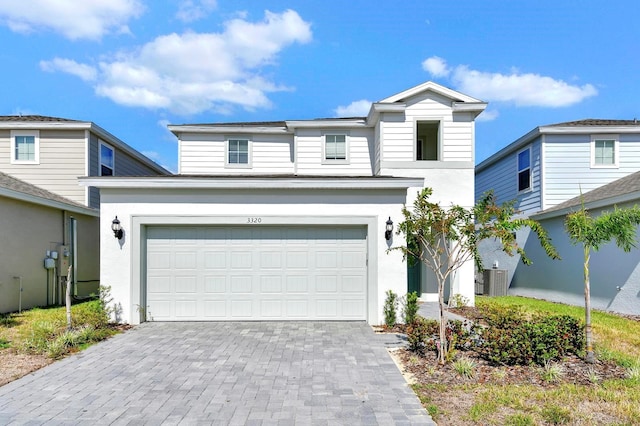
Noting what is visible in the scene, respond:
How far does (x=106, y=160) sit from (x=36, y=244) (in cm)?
461

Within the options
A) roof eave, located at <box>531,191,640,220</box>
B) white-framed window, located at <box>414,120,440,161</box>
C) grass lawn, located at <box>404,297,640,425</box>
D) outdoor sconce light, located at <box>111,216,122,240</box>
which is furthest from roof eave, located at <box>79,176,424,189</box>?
roof eave, located at <box>531,191,640,220</box>

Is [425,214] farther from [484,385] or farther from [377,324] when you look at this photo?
[377,324]

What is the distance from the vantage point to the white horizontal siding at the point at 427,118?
39.2 feet

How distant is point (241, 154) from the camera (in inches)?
561

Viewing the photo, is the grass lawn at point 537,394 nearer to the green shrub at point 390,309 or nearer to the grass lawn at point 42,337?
the green shrub at point 390,309

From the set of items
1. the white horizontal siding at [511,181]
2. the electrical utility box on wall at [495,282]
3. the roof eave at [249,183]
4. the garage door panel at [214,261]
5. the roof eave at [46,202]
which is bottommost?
the electrical utility box on wall at [495,282]

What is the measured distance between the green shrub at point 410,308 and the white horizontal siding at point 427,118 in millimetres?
5052

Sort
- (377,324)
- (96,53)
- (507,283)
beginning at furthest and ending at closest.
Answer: (507,283) < (96,53) < (377,324)

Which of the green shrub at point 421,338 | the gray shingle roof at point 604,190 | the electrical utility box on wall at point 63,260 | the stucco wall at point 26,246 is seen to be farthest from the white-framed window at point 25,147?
the gray shingle roof at point 604,190

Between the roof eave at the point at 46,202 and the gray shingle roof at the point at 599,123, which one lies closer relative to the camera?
the roof eave at the point at 46,202

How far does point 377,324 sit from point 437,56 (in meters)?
10.8

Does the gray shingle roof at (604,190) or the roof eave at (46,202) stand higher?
the gray shingle roof at (604,190)

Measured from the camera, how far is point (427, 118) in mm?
12062

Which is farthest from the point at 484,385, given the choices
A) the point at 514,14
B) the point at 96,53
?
the point at 96,53
